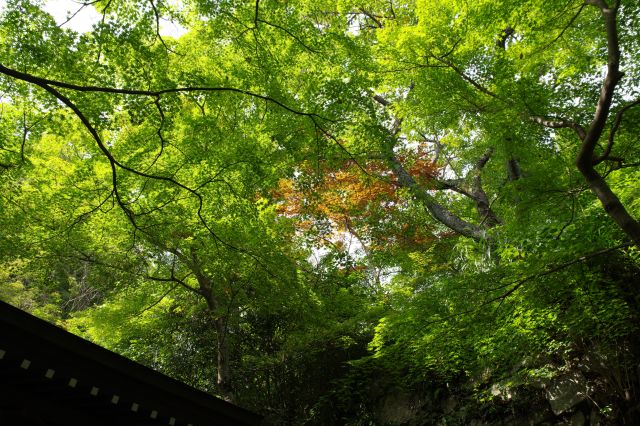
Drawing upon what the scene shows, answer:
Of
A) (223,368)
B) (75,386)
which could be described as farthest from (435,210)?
(75,386)

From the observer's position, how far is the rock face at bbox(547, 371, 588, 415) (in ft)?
23.4

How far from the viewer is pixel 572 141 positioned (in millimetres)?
6488

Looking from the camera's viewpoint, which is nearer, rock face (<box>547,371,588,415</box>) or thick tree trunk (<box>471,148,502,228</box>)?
rock face (<box>547,371,588,415</box>)

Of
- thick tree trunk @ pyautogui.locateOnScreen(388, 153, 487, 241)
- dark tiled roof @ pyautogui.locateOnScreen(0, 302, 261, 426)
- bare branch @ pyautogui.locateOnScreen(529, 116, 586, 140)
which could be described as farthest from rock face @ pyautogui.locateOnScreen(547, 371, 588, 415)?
dark tiled roof @ pyautogui.locateOnScreen(0, 302, 261, 426)

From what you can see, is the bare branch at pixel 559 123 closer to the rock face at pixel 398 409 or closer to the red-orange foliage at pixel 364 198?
the red-orange foliage at pixel 364 198

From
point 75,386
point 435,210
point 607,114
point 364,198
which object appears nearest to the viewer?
point 75,386

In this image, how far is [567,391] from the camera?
24.1 feet

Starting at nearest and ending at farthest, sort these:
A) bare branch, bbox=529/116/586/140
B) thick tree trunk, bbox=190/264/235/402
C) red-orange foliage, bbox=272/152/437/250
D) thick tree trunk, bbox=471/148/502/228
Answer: bare branch, bbox=529/116/586/140, thick tree trunk, bbox=190/264/235/402, thick tree trunk, bbox=471/148/502/228, red-orange foliage, bbox=272/152/437/250

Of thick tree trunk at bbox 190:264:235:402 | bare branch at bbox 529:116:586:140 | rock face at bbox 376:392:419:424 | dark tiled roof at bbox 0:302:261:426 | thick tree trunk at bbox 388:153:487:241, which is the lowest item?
dark tiled roof at bbox 0:302:261:426

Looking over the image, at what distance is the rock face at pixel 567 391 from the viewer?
7.14 meters

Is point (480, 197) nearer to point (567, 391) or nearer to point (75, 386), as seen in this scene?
point (567, 391)

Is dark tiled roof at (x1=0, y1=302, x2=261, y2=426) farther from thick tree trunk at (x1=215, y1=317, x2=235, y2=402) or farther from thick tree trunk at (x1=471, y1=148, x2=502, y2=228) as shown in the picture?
thick tree trunk at (x1=471, y1=148, x2=502, y2=228)

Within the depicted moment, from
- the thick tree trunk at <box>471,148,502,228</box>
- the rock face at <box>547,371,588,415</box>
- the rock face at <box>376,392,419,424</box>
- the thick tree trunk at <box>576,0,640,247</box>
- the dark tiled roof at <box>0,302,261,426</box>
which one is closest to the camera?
the dark tiled roof at <box>0,302,261,426</box>

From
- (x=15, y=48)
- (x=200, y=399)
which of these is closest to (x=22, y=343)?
(x=200, y=399)
